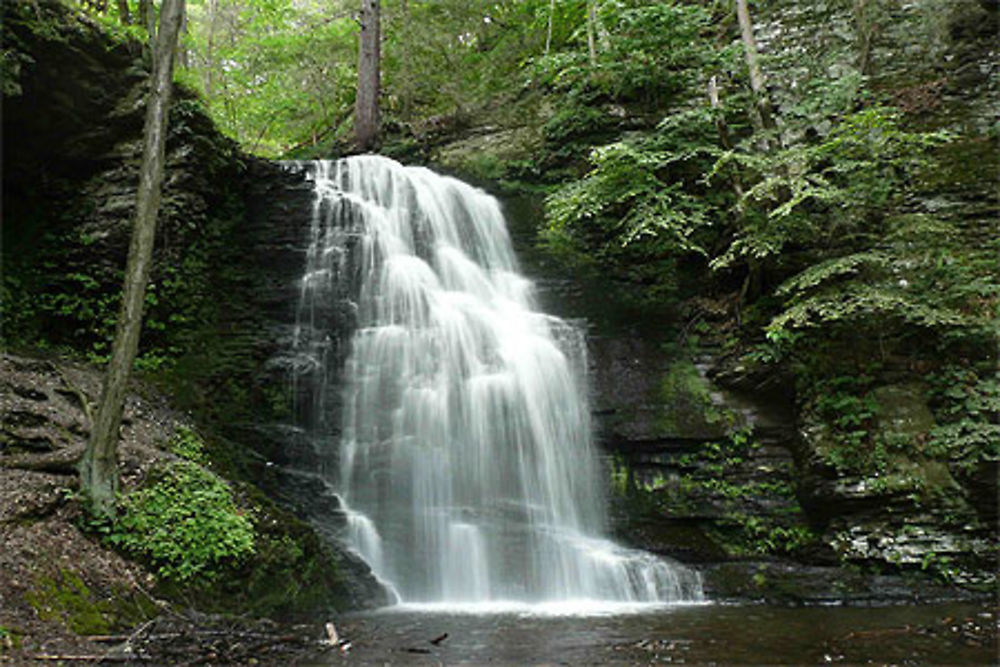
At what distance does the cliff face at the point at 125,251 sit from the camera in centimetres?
841

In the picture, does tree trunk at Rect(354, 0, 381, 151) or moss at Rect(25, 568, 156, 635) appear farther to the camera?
tree trunk at Rect(354, 0, 381, 151)

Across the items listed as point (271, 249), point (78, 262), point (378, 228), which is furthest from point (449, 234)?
point (78, 262)

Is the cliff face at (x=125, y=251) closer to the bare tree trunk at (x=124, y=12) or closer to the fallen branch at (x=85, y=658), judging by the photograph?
the bare tree trunk at (x=124, y=12)

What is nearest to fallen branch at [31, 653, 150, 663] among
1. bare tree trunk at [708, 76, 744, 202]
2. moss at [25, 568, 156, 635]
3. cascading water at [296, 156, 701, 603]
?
moss at [25, 568, 156, 635]

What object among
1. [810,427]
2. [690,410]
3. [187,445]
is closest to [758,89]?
[690,410]

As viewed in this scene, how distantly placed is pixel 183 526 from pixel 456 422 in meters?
3.77

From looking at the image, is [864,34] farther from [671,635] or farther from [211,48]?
[211,48]

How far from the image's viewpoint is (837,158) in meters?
8.95

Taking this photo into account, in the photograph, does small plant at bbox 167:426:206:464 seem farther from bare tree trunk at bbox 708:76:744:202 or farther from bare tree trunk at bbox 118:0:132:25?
bare tree trunk at bbox 708:76:744:202

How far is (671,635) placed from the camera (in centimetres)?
539

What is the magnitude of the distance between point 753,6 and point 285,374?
521 inches

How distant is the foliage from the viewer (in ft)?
18.1

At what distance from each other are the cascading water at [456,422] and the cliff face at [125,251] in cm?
74

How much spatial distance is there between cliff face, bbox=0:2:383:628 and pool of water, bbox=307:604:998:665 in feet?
9.14
